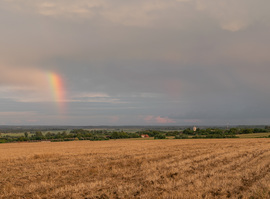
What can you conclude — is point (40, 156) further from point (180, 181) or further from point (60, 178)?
point (180, 181)

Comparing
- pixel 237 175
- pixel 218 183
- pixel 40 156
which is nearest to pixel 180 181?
pixel 218 183

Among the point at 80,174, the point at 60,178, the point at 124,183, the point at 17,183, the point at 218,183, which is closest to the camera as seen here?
the point at 218,183

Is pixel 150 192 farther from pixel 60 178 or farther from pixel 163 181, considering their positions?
pixel 60 178

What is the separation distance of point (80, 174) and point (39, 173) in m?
3.05

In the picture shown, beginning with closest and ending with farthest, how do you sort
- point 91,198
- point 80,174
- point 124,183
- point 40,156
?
point 91,198
point 124,183
point 80,174
point 40,156

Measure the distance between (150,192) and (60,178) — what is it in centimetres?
682

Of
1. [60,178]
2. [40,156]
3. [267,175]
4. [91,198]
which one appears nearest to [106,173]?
[60,178]

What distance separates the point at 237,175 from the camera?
555 inches

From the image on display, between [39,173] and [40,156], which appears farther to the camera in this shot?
[40,156]

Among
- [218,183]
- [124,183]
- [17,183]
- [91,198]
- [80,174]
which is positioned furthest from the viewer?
[80,174]

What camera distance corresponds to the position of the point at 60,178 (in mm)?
14867

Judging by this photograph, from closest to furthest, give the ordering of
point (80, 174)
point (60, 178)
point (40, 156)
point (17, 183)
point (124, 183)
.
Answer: point (124, 183), point (17, 183), point (60, 178), point (80, 174), point (40, 156)

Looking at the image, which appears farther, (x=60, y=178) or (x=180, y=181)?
(x=60, y=178)

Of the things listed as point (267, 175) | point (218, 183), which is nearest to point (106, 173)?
point (218, 183)
